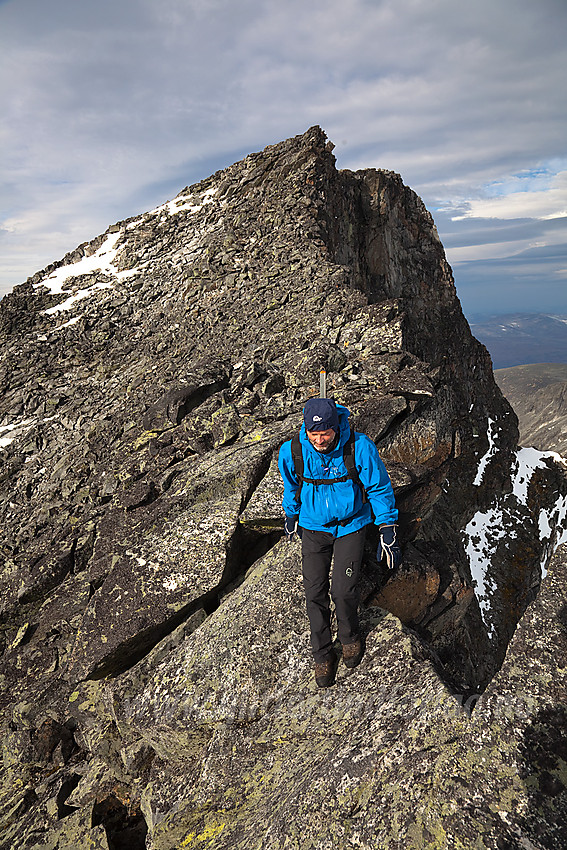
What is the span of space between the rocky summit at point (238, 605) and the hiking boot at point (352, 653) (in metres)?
0.21

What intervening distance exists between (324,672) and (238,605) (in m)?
2.42

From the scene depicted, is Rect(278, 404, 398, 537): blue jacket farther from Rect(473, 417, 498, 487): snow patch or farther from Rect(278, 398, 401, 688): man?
Rect(473, 417, 498, 487): snow patch

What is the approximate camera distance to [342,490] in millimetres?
6996

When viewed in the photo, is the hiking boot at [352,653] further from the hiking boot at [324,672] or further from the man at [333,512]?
the hiking boot at [324,672]

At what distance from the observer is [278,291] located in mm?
20625

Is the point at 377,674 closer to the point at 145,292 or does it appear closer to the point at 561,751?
the point at 561,751

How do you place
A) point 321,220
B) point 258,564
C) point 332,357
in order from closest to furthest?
1. point 258,564
2. point 332,357
3. point 321,220

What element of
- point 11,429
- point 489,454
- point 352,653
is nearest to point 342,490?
point 352,653

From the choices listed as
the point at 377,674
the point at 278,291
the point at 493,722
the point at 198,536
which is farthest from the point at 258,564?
the point at 278,291

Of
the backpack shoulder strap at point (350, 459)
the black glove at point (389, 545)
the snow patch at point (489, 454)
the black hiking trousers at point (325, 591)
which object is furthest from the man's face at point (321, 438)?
the snow patch at point (489, 454)

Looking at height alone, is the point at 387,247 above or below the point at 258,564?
above

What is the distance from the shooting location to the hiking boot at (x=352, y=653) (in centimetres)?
737

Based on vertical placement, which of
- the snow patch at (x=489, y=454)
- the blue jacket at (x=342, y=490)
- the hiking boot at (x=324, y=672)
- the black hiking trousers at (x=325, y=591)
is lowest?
the snow patch at (x=489, y=454)

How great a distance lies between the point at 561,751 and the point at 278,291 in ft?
60.5
